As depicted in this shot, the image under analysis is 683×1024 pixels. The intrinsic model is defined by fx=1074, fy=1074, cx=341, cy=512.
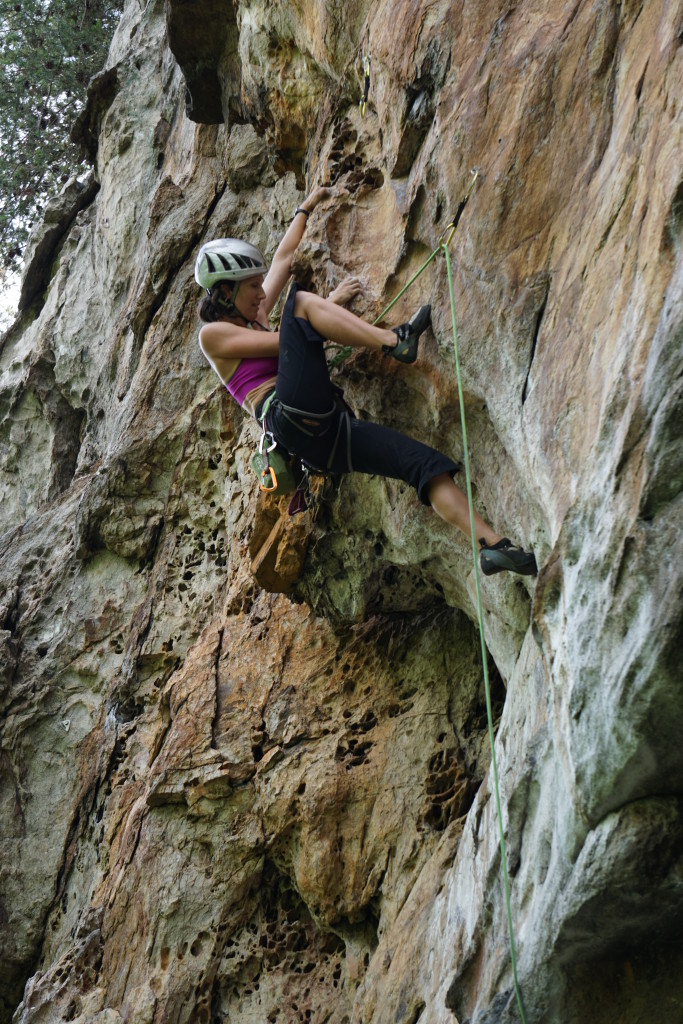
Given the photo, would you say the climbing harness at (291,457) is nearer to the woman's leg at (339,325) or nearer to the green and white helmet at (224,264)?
the woman's leg at (339,325)

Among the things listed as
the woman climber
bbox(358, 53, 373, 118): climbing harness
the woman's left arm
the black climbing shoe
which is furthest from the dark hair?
the black climbing shoe

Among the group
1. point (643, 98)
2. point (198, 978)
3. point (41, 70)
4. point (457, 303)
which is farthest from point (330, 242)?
point (41, 70)

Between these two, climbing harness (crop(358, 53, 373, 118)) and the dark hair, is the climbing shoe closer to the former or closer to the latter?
the dark hair

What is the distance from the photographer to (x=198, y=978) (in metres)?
6.91

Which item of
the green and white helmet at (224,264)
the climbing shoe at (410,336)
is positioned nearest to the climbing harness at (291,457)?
the climbing shoe at (410,336)

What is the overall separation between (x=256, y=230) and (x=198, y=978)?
20.1 ft

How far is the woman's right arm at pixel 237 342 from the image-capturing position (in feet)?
20.0

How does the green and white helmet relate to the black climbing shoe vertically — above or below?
above

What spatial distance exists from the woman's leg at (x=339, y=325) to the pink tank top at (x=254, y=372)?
541mm

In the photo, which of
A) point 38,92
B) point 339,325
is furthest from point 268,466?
point 38,92

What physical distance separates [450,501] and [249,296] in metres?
1.98

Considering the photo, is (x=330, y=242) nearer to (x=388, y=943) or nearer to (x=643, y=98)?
(x=643, y=98)

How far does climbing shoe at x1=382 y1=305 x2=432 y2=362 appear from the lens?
18.1ft

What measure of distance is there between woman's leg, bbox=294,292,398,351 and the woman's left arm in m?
0.85
